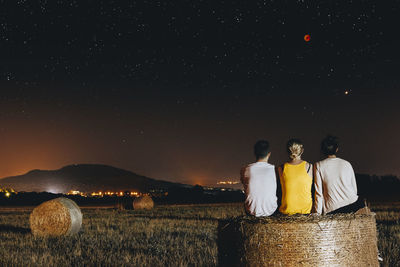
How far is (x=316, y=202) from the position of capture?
249 inches

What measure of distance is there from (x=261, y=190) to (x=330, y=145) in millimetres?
1057

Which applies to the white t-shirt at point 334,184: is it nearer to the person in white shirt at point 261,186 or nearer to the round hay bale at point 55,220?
the person in white shirt at point 261,186

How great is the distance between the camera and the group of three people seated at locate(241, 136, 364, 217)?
625 centimetres

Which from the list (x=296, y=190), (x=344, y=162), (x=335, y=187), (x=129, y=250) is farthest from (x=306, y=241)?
(x=129, y=250)

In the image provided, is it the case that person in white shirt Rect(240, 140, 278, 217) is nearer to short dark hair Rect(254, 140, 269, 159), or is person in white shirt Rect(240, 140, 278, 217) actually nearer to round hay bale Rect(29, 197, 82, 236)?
short dark hair Rect(254, 140, 269, 159)

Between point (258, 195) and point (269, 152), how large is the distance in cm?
58

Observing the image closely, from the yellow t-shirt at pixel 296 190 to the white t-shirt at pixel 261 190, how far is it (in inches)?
6.9

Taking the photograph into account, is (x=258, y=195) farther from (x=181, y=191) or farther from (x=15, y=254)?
(x=181, y=191)

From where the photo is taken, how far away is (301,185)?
Result: 6227mm

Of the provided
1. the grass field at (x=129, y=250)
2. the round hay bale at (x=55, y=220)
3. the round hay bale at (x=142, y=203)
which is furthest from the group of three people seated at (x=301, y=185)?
the round hay bale at (x=142, y=203)

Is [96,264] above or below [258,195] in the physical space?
below

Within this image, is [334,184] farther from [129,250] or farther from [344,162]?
[129,250]

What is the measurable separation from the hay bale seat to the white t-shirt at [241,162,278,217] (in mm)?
264

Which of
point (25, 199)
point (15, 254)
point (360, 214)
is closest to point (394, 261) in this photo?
point (360, 214)
